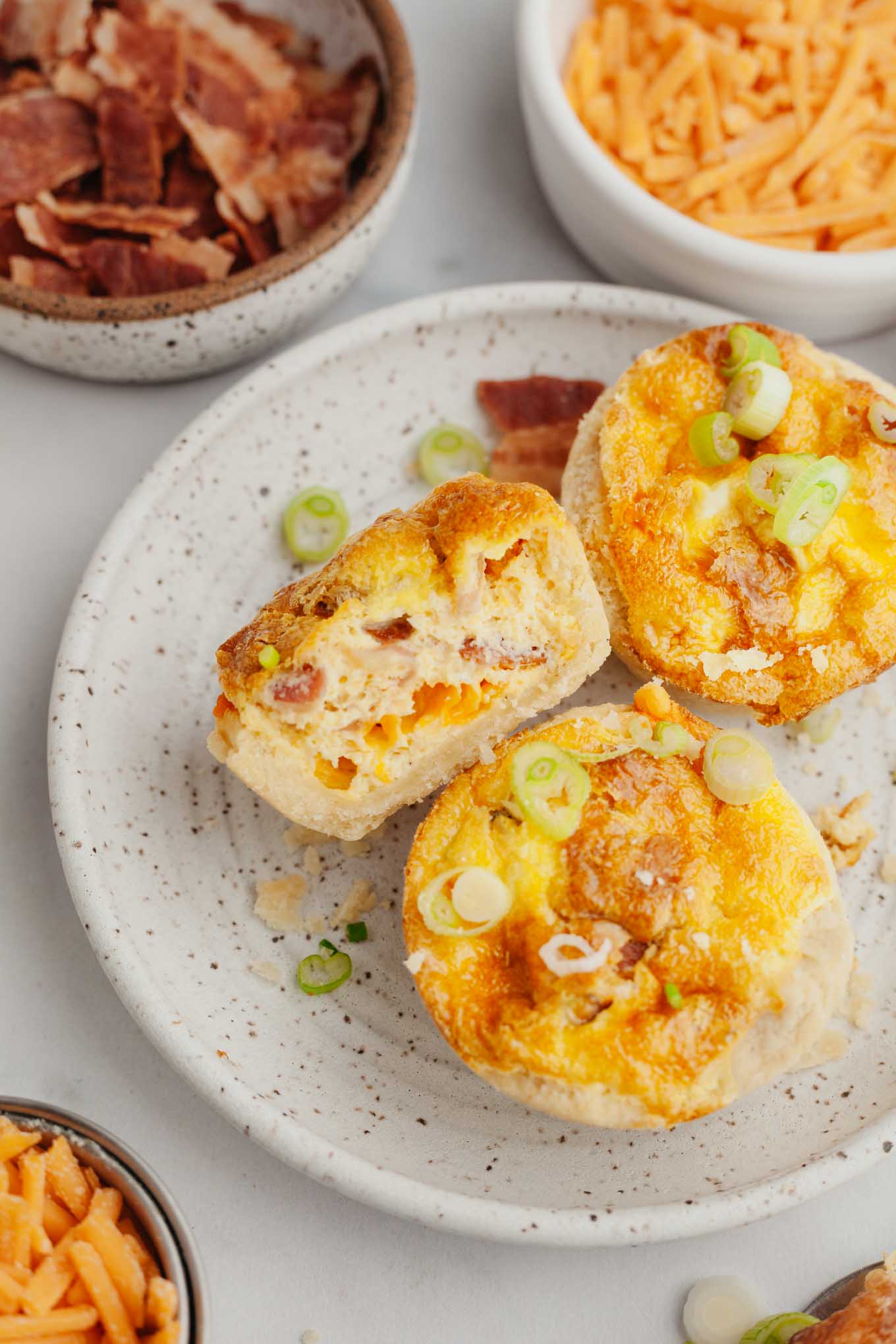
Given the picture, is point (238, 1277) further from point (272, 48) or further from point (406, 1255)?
point (272, 48)

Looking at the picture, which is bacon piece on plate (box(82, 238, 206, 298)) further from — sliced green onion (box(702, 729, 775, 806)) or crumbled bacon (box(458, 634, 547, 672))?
sliced green onion (box(702, 729, 775, 806))

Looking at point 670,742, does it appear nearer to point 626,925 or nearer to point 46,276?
point 626,925

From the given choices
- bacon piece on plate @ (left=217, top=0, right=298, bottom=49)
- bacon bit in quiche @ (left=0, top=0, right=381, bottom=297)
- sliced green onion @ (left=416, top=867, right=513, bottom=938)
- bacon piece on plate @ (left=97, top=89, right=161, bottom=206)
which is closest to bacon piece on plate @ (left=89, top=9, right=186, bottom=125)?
bacon bit in quiche @ (left=0, top=0, right=381, bottom=297)

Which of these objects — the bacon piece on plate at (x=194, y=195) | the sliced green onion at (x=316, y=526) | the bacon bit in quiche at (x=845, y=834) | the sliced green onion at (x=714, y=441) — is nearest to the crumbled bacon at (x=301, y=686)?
the sliced green onion at (x=316, y=526)

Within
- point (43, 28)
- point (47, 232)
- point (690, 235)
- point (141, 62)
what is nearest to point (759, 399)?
point (690, 235)

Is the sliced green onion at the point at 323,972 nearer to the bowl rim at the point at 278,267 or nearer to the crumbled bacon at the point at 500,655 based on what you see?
the crumbled bacon at the point at 500,655
